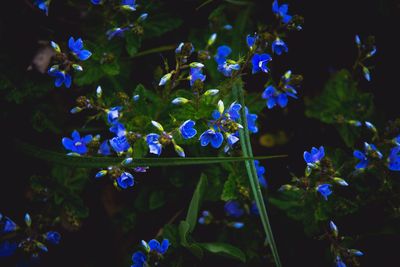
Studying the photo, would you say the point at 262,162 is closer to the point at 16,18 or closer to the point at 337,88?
the point at 337,88

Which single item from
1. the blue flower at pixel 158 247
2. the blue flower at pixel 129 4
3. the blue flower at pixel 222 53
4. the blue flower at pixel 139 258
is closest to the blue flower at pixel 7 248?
the blue flower at pixel 139 258

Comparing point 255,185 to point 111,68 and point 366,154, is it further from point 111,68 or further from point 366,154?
point 111,68

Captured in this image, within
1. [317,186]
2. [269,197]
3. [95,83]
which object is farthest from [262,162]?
[95,83]

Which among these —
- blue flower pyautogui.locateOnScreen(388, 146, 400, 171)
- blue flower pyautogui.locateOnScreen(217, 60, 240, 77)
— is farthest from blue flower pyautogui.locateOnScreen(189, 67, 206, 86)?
blue flower pyautogui.locateOnScreen(388, 146, 400, 171)

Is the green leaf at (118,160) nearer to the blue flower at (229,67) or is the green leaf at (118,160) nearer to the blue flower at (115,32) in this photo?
the blue flower at (229,67)

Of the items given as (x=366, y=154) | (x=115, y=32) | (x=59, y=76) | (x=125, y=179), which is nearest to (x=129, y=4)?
(x=115, y=32)

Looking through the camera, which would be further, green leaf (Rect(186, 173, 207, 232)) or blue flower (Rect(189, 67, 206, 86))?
green leaf (Rect(186, 173, 207, 232))

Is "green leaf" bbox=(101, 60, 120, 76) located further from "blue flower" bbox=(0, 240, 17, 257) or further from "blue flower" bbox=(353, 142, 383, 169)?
"blue flower" bbox=(353, 142, 383, 169)
